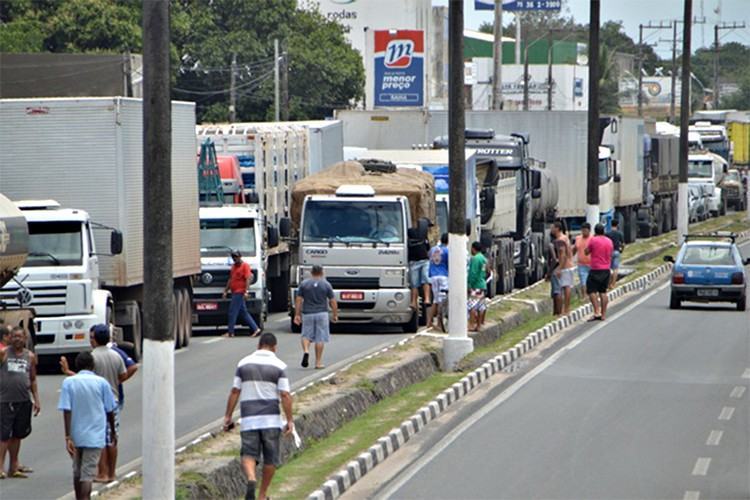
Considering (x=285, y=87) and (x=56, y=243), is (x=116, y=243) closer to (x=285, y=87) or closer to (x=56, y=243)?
(x=56, y=243)

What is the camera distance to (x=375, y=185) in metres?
31.2

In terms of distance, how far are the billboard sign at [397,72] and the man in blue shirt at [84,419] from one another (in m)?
59.7

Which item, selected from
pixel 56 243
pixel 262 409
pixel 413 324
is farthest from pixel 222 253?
pixel 262 409

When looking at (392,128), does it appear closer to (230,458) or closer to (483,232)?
(483,232)

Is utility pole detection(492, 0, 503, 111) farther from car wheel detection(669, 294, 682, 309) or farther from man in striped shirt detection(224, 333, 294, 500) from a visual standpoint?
man in striped shirt detection(224, 333, 294, 500)

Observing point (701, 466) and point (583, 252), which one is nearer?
point (701, 466)

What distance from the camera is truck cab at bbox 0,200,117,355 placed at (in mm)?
24125

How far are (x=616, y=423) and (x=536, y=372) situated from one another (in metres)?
5.41

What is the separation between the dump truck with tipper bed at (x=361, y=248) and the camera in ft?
98.2

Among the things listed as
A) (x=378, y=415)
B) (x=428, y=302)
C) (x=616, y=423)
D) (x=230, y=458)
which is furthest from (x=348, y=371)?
(x=428, y=302)

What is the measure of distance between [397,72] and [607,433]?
5646cm

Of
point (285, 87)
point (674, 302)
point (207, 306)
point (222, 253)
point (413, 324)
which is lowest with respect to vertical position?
point (674, 302)

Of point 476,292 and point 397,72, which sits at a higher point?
point 397,72

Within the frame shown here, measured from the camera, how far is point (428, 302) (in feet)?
105
